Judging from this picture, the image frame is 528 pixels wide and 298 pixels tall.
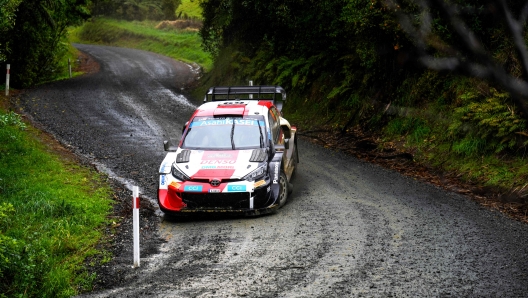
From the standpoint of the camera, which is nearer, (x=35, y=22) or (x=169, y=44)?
(x=35, y=22)

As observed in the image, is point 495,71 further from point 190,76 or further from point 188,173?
point 190,76

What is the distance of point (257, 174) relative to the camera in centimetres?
1142

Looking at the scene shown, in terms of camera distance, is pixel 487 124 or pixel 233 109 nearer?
pixel 233 109

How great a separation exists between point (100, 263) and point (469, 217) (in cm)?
606

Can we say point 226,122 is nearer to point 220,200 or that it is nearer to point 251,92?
point 220,200

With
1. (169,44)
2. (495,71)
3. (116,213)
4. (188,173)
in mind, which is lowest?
(169,44)

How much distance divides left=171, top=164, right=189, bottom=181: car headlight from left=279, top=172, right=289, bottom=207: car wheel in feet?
5.77

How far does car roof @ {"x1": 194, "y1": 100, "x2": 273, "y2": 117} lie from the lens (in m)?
12.9

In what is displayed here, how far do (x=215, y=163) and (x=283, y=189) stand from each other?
1413 mm

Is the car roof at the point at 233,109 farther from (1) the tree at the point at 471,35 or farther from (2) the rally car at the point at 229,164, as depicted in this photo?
(1) the tree at the point at 471,35

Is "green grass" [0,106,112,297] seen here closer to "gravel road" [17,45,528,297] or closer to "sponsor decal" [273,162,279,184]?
"gravel road" [17,45,528,297]

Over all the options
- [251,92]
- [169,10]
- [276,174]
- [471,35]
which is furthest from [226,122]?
[169,10]

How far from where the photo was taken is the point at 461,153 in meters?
14.4

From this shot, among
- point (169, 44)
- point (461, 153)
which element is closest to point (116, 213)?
point (461, 153)
